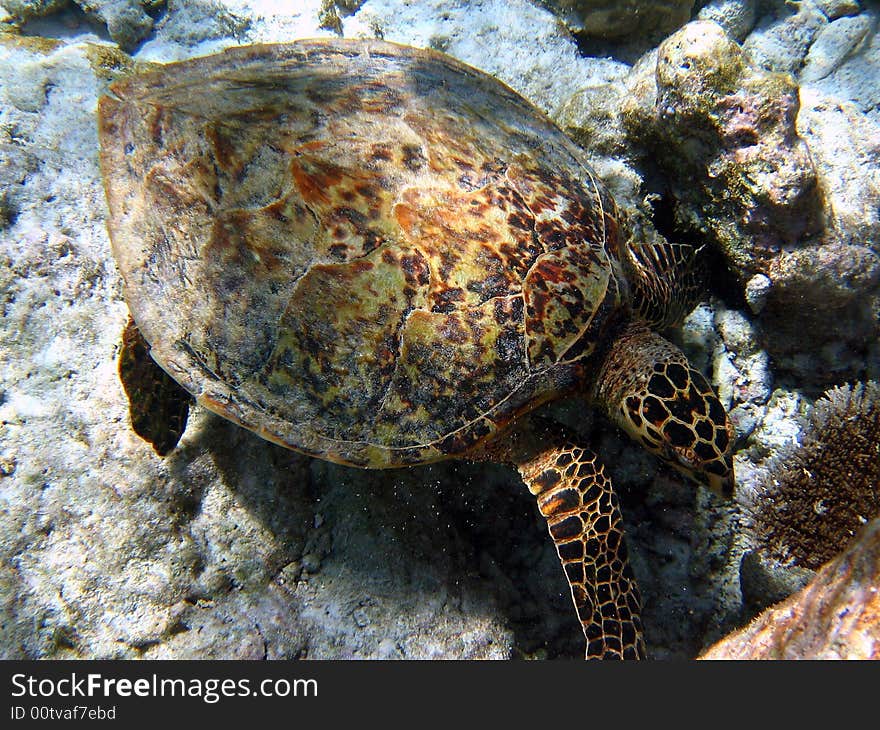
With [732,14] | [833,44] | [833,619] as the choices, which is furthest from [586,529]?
[732,14]

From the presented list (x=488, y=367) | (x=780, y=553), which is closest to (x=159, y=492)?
(x=488, y=367)

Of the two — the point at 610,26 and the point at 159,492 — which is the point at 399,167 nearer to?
the point at 159,492

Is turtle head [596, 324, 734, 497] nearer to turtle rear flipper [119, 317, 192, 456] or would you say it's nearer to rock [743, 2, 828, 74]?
turtle rear flipper [119, 317, 192, 456]

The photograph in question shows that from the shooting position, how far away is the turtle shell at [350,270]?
187 cm

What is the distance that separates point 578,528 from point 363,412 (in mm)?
1095

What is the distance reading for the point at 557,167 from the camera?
7.47ft

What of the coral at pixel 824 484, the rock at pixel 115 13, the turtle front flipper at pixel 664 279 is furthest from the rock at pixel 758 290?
the rock at pixel 115 13

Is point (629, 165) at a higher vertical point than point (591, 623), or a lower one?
higher

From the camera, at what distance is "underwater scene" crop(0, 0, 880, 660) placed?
1.89m

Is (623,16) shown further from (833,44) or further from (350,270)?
(350,270)

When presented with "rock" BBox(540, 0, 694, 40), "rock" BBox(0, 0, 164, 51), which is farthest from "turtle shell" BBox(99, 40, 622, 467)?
"rock" BBox(0, 0, 164, 51)

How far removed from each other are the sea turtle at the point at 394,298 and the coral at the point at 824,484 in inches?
21.7

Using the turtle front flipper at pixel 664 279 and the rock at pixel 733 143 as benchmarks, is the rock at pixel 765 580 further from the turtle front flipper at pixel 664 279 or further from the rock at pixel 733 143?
the rock at pixel 733 143

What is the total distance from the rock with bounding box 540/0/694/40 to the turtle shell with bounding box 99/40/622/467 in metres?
2.04
